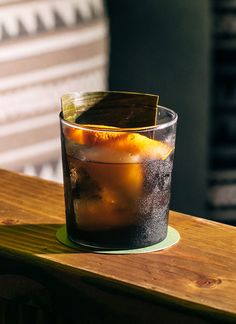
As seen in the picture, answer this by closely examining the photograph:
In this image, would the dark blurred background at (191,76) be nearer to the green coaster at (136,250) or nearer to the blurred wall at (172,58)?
the blurred wall at (172,58)

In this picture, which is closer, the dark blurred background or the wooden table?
the wooden table

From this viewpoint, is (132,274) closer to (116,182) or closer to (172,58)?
(116,182)

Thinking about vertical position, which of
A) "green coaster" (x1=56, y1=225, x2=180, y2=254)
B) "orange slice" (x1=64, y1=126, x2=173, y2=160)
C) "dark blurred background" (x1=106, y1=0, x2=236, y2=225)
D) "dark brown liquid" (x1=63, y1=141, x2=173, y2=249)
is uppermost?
"orange slice" (x1=64, y1=126, x2=173, y2=160)

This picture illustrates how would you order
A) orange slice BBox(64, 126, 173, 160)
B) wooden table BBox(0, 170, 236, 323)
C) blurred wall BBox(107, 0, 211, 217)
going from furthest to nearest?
blurred wall BBox(107, 0, 211, 217), orange slice BBox(64, 126, 173, 160), wooden table BBox(0, 170, 236, 323)

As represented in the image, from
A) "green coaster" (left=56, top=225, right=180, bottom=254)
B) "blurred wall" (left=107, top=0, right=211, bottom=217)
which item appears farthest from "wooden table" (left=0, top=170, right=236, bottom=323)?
"blurred wall" (left=107, top=0, right=211, bottom=217)

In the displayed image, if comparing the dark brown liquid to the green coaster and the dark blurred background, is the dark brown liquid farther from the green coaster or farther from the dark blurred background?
the dark blurred background

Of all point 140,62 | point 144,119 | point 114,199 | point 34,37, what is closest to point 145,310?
point 114,199

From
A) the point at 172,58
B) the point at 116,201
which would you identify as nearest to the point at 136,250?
the point at 116,201

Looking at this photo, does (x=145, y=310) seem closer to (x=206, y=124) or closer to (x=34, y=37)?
(x=34, y=37)

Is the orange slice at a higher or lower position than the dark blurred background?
higher
